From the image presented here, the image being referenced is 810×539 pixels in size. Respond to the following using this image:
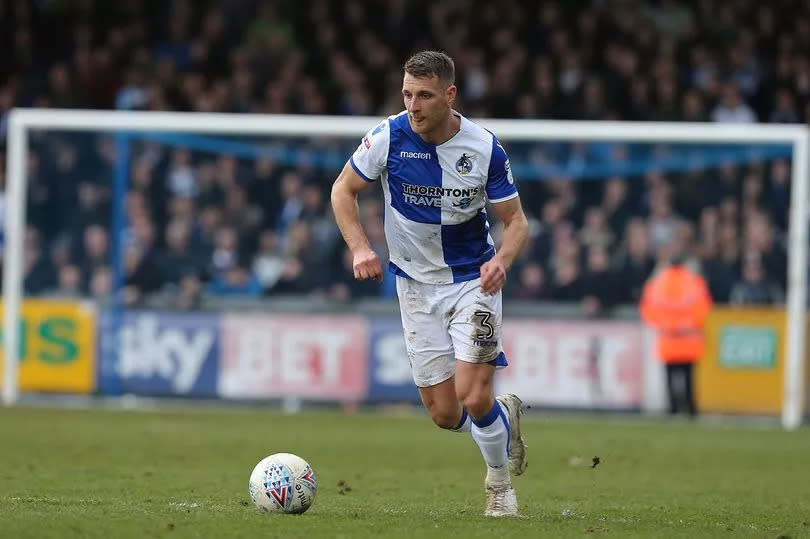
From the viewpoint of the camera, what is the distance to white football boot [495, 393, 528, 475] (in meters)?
8.38

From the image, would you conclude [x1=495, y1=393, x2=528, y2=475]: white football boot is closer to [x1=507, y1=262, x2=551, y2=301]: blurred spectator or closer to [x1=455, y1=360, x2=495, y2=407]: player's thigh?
[x1=455, y1=360, x2=495, y2=407]: player's thigh

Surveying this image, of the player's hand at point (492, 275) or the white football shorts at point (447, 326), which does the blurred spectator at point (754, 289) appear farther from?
the player's hand at point (492, 275)

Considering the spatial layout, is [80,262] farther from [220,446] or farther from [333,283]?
[220,446]

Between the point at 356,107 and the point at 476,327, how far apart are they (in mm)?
12835

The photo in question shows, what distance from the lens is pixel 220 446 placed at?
523 inches

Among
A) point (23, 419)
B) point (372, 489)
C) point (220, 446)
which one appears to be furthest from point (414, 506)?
point (23, 419)

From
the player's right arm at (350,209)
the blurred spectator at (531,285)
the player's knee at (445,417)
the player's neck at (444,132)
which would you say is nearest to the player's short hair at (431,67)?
the player's neck at (444,132)

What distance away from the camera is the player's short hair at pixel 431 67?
7.88 m

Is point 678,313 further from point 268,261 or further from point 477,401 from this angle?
point 477,401

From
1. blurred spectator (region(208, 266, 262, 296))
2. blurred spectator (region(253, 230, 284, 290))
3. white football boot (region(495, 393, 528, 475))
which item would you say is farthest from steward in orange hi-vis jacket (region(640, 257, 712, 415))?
white football boot (region(495, 393, 528, 475))

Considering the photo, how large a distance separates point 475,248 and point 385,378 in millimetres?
9728

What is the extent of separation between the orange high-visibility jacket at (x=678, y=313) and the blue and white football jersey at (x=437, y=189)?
A: 8985 mm

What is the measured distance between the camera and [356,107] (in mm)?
20578

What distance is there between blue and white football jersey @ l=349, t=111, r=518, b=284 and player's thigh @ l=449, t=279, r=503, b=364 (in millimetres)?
172
